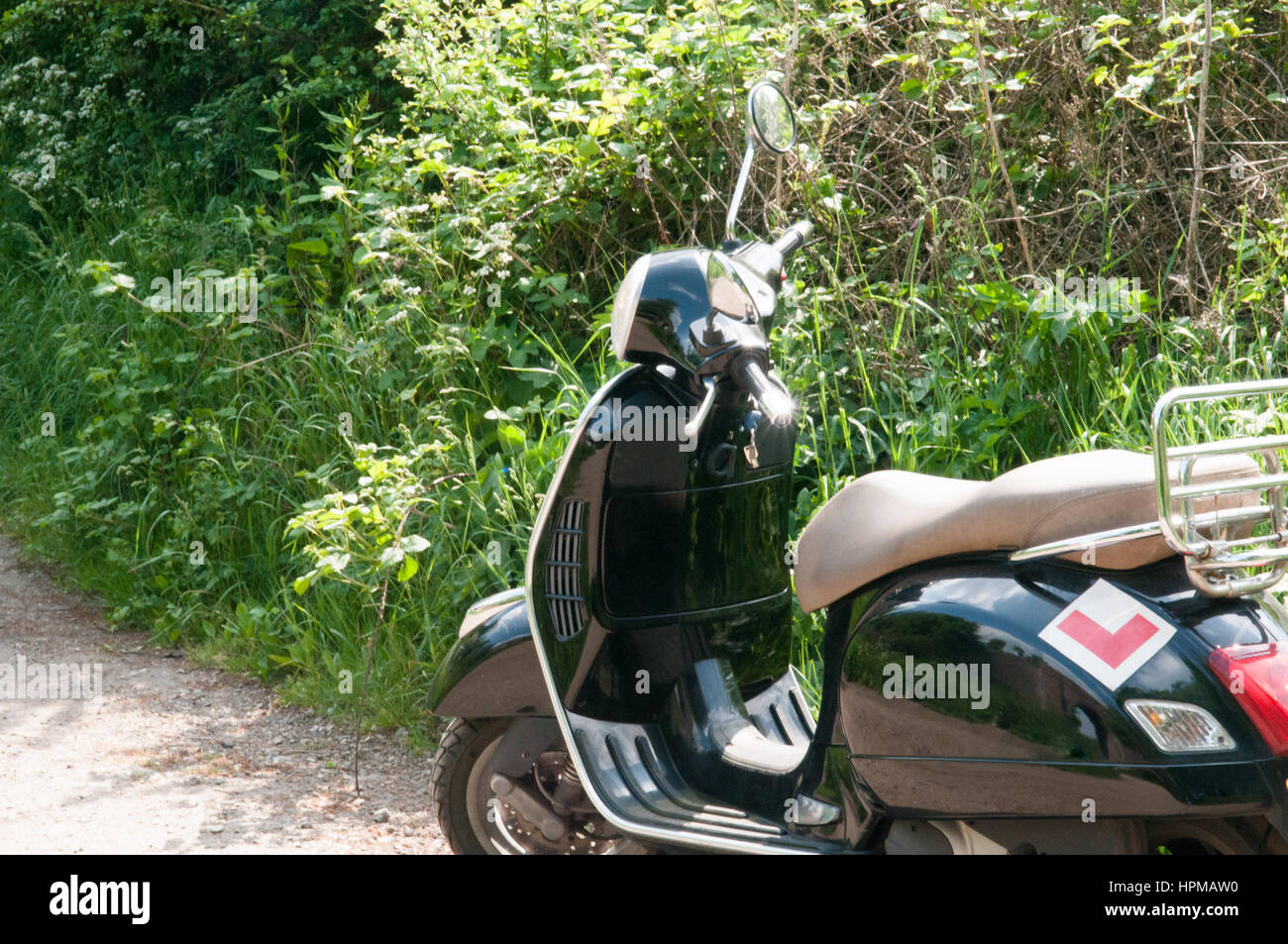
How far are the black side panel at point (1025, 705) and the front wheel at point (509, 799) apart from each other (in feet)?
2.70

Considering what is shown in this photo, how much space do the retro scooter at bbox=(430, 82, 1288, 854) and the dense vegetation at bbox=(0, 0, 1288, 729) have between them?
3.95 feet

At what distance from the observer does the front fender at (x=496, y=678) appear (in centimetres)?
259

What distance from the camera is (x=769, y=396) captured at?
247 cm

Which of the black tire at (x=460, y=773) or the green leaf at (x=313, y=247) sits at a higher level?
the green leaf at (x=313, y=247)

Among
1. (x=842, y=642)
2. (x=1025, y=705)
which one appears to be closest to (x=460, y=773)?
(x=842, y=642)

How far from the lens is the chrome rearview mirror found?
99.7 inches

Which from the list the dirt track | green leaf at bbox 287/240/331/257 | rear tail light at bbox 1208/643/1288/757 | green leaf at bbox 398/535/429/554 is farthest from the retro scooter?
green leaf at bbox 287/240/331/257

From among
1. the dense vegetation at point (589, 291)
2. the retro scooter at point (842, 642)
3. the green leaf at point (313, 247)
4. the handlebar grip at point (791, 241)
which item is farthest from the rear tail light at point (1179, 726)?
the green leaf at point (313, 247)

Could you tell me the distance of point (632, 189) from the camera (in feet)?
15.9

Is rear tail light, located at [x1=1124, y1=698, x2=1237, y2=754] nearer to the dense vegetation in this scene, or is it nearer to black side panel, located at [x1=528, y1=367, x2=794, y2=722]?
black side panel, located at [x1=528, y1=367, x2=794, y2=722]

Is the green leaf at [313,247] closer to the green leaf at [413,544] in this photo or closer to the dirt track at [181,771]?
the dirt track at [181,771]

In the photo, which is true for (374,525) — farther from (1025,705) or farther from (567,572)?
(1025,705)

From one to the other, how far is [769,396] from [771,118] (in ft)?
2.01

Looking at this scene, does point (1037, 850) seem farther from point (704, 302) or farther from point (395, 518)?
point (395, 518)
